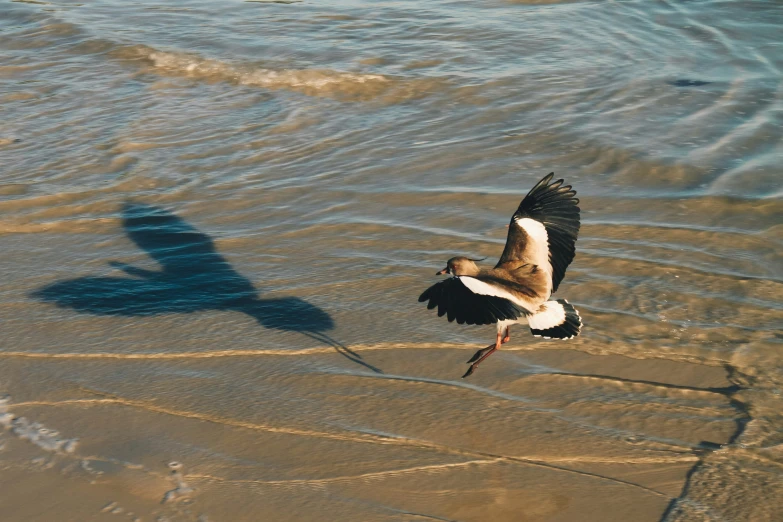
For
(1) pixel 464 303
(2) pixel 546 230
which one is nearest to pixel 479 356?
(1) pixel 464 303

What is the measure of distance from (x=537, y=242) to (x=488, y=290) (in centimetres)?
69

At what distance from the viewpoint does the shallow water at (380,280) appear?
13.3 ft

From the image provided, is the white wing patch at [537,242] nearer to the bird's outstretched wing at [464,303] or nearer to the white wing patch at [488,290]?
the white wing patch at [488,290]

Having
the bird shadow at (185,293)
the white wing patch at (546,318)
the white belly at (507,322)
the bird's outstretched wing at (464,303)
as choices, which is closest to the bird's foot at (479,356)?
the white belly at (507,322)

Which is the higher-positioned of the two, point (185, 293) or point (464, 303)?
point (464, 303)

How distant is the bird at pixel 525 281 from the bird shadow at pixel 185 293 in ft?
2.64

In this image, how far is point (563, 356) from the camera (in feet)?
16.2

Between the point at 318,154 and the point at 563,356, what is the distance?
11.8ft

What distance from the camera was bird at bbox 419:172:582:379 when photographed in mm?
4195

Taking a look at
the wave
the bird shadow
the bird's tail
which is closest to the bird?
the bird's tail

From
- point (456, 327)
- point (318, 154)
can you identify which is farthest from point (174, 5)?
point (456, 327)

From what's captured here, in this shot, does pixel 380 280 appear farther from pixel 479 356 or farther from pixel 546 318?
pixel 546 318

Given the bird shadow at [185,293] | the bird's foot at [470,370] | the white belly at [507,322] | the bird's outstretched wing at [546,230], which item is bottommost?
the bird shadow at [185,293]

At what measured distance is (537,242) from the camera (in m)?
4.93
